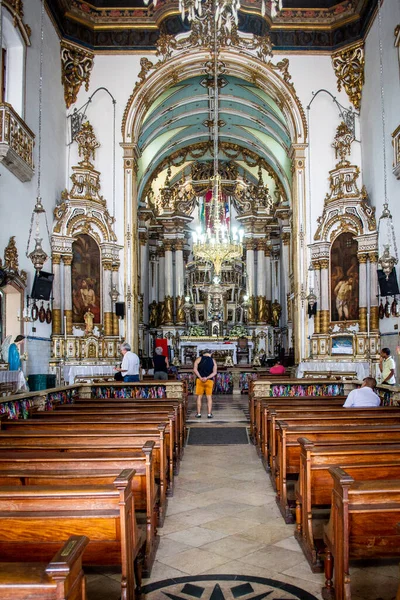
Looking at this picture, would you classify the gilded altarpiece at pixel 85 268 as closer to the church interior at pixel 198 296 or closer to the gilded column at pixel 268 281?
the church interior at pixel 198 296

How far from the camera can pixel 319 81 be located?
16734mm

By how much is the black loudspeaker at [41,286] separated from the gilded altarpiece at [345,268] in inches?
290

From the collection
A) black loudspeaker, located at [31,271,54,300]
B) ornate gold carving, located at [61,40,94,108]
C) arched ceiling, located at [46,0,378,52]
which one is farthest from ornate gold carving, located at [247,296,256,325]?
black loudspeaker, located at [31,271,54,300]

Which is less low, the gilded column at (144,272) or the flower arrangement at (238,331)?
the gilded column at (144,272)

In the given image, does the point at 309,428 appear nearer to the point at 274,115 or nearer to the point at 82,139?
the point at 82,139

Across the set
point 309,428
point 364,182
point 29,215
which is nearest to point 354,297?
point 364,182

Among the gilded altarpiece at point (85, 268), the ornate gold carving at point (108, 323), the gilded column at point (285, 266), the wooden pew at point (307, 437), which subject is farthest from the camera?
the gilded column at point (285, 266)

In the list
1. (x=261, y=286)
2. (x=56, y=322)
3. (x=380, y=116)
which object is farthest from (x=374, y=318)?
(x=261, y=286)

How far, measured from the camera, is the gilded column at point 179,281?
25.3 meters

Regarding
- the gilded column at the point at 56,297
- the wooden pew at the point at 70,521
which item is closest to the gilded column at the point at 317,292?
the gilded column at the point at 56,297

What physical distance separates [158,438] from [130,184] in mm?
12782

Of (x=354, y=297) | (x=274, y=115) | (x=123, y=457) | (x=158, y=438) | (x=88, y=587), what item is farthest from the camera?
(x=274, y=115)

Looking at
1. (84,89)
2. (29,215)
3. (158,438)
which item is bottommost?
(158,438)

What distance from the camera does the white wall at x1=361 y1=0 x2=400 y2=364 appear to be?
1306 cm
